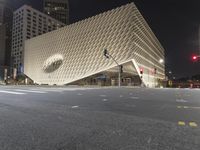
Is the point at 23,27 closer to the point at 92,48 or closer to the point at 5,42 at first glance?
the point at 5,42

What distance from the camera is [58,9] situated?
581 ft

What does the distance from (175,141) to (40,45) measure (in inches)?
3945

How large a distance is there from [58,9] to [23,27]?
2447 inches

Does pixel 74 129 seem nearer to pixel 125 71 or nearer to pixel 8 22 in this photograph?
pixel 125 71

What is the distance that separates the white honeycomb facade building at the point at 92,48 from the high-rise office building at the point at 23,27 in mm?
32784

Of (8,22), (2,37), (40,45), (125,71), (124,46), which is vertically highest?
(8,22)

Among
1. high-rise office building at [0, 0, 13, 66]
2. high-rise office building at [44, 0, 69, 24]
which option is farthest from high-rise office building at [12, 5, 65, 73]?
high-rise office building at [44, 0, 69, 24]

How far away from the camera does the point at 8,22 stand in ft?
573

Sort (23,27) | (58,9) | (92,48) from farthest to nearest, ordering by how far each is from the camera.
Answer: (58,9), (23,27), (92,48)

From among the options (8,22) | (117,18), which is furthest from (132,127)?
(8,22)

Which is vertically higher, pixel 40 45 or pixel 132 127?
pixel 40 45

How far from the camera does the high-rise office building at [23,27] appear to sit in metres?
125

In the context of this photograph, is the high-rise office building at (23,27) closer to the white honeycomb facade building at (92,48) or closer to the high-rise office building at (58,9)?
the white honeycomb facade building at (92,48)

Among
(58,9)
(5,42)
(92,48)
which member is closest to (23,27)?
(5,42)
